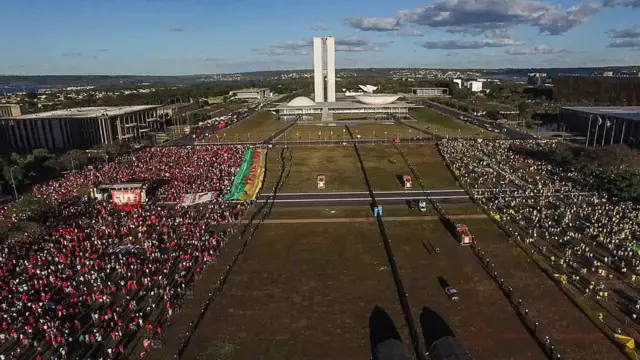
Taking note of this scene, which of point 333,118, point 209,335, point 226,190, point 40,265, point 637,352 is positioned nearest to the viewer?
point 637,352

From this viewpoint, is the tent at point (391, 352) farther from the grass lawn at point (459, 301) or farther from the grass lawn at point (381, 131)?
the grass lawn at point (381, 131)

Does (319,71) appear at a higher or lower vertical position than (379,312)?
higher

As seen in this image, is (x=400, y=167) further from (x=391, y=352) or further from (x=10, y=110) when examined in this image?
(x=10, y=110)

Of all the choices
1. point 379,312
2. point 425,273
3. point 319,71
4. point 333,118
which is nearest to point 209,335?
point 379,312

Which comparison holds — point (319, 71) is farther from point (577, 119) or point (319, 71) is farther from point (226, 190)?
point (226, 190)

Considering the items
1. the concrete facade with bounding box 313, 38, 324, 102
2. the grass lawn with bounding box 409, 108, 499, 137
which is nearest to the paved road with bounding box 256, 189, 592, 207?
the grass lawn with bounding box 409, 108, 499, 137

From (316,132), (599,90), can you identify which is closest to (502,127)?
(316,132)
